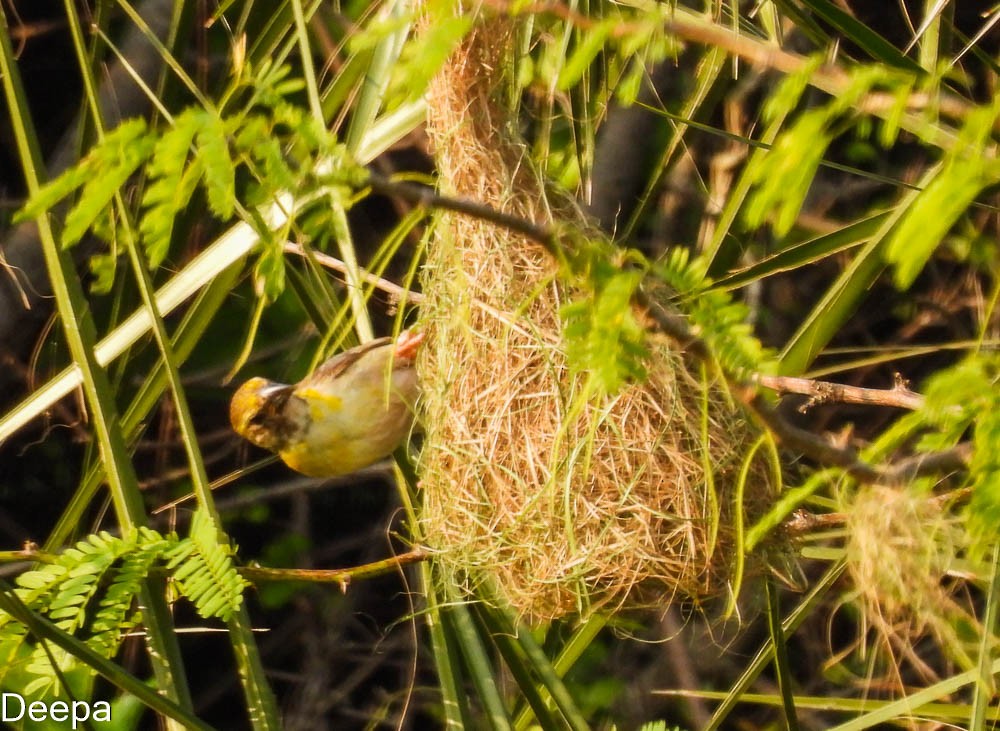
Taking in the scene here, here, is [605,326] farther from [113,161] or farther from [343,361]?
[343,361]

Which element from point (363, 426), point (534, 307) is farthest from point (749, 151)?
point (534, 307)

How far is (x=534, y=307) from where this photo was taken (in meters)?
1.86

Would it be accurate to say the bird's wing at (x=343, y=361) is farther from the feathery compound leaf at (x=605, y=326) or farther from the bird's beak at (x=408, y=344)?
the feathery compound leaf at (x=605, y=326)

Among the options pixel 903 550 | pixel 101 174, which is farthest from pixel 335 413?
pixel 101 174

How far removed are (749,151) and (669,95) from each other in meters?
0.26

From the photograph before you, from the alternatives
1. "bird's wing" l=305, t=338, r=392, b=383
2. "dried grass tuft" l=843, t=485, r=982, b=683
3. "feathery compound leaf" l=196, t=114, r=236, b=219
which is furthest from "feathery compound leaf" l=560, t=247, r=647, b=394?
"bird's wing" l=305, t=338, r=392, b=383

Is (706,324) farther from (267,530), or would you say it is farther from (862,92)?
(267,530)

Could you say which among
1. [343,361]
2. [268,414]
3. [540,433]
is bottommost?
[268,414]

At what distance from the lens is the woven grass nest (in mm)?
1799

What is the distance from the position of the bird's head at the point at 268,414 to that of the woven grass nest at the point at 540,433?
594 millimetres

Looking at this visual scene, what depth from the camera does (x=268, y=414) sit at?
245cm

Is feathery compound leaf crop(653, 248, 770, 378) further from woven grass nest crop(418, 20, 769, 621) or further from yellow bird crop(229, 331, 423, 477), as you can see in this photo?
yellow bird crop(229, 331, 423, 477)

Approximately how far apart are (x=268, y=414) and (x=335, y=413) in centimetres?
13

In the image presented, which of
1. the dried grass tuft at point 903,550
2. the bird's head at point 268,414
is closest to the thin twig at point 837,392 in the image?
the dried grass tuft at point 903,550
